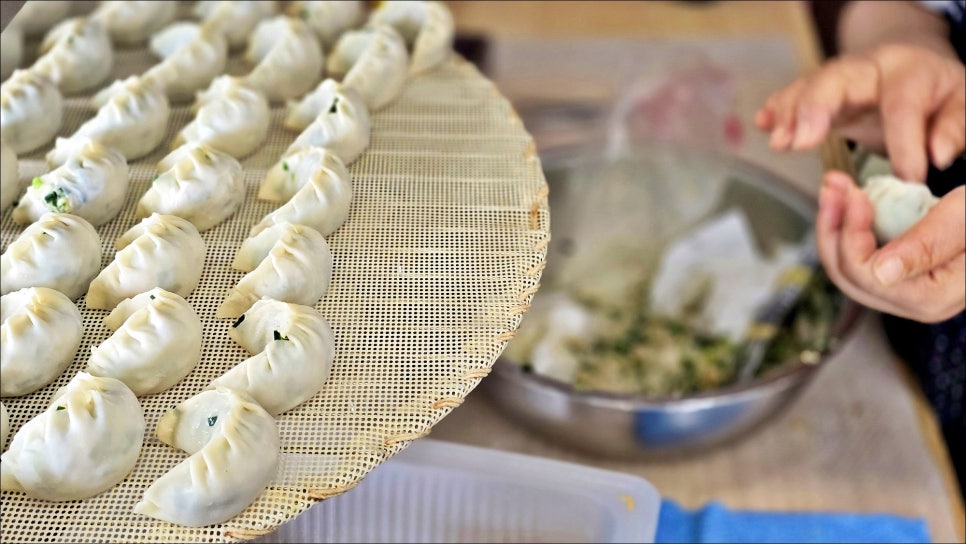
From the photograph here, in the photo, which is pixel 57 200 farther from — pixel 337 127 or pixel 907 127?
pixel 907 127

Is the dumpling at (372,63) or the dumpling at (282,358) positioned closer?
the dumpling at (282,358)

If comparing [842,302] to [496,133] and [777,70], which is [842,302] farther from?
[777,70]

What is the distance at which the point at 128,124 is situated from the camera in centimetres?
71

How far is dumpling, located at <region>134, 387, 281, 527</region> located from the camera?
494 millimetres

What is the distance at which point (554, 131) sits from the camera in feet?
5.48

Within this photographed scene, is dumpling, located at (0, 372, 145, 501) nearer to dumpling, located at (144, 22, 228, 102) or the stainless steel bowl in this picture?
dumpling, located at (144, 22, 228, 102)

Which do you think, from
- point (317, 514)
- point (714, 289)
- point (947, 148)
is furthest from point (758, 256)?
point (317, 514)

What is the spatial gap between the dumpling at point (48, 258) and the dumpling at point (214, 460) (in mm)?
145

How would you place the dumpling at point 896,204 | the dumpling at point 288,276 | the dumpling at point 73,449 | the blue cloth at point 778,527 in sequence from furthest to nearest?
the blue cloth at point 778,527, the dumpling at point 896,204, the dumpling at point 288,276, the dumpling at point 73,449

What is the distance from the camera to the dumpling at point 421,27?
2.73 ft

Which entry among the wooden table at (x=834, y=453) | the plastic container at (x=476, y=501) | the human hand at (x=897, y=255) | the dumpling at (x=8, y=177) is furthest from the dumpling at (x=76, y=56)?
the human hand at (x=897, y=255)

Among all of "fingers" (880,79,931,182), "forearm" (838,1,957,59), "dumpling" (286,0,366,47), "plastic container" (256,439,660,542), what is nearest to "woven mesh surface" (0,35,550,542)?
"dumpling" (286,0,366,47)

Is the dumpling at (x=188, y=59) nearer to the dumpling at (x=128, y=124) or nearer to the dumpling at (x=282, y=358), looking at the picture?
the dumpling at (x=128, y=124)

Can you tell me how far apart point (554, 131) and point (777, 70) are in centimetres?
54
